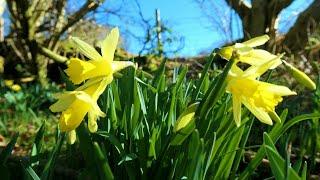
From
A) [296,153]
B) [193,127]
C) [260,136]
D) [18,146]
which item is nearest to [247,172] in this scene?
[193,127]

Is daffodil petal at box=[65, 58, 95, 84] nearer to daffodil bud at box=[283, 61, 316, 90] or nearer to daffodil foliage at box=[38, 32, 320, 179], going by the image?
daffodil foliage at box=[38, 32, 320, 179]

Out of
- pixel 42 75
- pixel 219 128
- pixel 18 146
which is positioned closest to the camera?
pixel 219 128

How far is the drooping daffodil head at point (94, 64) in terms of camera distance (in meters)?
0.99

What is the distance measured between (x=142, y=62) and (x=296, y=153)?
597 cm

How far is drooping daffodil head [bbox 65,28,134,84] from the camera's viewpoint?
0.99m

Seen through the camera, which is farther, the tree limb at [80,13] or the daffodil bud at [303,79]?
the tree limb at [80,13]

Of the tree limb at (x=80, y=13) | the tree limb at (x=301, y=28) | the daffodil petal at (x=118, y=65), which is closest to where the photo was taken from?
the daffodil petal at (x=118, y=65)

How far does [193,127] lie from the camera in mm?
1059

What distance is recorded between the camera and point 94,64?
102 centimetres

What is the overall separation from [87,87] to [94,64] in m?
0.05

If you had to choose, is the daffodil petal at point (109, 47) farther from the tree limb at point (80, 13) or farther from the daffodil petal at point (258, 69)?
the tree limb at point (80, 13)

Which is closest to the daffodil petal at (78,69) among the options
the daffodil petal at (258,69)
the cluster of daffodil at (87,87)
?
the cluster of daffodil at (87,87)

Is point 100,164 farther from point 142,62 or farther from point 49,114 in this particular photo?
point 142,62

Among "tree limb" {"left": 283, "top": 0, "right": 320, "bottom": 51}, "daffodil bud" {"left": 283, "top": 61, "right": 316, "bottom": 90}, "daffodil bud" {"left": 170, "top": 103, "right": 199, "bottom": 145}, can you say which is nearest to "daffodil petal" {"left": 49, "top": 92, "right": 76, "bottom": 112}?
"daffodil bud" {"left": 170, "top": 103, "right": 199, "bottom": 145}
